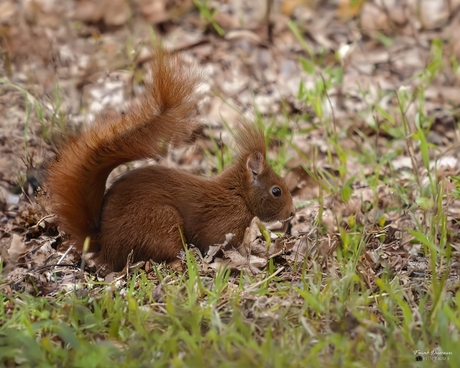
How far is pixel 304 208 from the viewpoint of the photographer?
16.2 ft

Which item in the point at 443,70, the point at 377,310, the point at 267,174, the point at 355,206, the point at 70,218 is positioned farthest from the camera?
the point at 443,70

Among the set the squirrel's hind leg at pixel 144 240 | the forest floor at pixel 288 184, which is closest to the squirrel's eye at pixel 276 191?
the forest floor at pixel 288 184

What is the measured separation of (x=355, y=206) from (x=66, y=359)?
2.59 meters

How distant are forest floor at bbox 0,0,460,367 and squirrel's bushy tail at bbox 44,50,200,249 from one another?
44 centimetres

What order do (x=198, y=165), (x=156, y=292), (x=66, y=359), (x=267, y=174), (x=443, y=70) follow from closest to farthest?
1. (x=66, y=359)
2. (x=156, y=292)
3. (x=267, y=174)
4. (x=198, y=165)
5. (x=443, y=70)

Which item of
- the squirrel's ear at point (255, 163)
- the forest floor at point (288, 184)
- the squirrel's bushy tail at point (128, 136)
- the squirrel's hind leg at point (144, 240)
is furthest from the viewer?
the squirrel's ear at point (255, 163)

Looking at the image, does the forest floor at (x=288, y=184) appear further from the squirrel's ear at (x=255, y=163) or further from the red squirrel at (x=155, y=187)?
the squirrel's ear at (x=255, y=163)

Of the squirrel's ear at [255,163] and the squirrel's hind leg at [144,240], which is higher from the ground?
the squirrel's ear at [255,163]

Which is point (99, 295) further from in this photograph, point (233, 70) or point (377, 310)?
point (233, 70)

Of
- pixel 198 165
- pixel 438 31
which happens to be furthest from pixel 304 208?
pixel 438 31

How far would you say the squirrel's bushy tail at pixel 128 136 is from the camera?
3.59 metres

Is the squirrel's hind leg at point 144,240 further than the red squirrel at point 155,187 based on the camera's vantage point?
Yes

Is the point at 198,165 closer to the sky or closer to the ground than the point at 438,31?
closer to the ground

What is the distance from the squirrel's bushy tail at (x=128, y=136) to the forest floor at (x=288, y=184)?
435 millimetres
